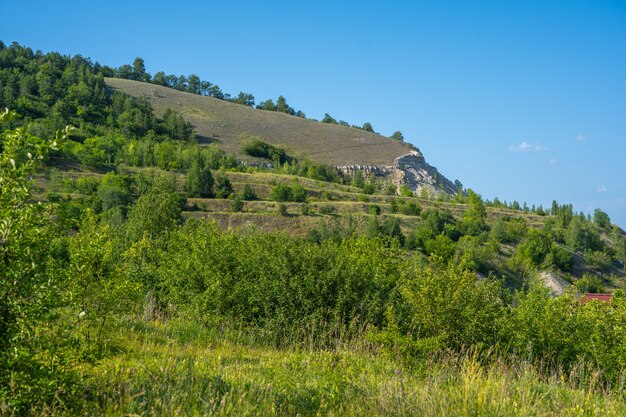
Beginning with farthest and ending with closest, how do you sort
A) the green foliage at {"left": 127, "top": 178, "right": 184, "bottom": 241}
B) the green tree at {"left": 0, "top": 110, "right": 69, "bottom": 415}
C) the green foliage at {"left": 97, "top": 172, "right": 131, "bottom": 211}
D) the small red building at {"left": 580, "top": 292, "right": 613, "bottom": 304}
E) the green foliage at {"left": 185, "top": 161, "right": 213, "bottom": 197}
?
the green foliage at {"left": 185, "top": 161, "right": 213, "bottom": 197}
the green foliage at {"left": 97, "top": 172, "right": 131, "bottom": 211}
the green foliage at {"left": 127, "top": 178, "right": 184, "bottom": 241}
the small red building at {"left": 580, "top": 292, "right": 613, "bottom": 304}
the green tree at {"left": 0, "top": 110, "right": 69, "bottom": 415}

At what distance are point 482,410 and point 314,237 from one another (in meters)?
49.9

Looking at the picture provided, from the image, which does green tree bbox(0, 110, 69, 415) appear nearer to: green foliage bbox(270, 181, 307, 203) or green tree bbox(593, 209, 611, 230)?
green foliage bbox(270, 181, 307, 203)

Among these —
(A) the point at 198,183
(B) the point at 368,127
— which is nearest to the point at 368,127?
(B) the point at 368,127

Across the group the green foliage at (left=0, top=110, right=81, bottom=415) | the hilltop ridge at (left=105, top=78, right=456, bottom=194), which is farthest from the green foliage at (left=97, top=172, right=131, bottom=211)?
the green foliage at (left=0, top=110, right=81, bottom=415)

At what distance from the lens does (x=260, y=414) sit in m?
4.98

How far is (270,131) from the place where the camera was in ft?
391

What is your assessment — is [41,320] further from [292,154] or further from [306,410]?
[292,154]

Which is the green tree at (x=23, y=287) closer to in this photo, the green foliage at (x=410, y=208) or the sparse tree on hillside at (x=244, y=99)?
the green foliage at (x=410, y=208)

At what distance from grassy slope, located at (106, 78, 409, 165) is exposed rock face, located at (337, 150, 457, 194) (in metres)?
2.06

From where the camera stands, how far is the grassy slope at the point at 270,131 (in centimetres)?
11200

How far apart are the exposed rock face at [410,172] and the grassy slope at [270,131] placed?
206cm

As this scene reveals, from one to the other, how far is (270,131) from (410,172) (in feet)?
110

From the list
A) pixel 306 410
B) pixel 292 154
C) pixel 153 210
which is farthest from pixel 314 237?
pixel 292 154

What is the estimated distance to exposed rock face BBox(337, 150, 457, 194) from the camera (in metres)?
111
